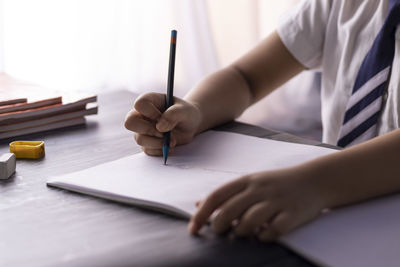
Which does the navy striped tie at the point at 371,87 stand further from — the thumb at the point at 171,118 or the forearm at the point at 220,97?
the thumb at the point at 171,118

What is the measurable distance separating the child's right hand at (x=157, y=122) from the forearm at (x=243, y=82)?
0.16 feet

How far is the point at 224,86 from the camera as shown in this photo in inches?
40.4

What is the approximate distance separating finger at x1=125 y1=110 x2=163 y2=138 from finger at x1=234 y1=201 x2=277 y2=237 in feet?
0.94

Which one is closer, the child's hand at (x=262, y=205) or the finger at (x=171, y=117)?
the child's hand at (x=262, y=205)

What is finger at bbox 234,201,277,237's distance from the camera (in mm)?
529

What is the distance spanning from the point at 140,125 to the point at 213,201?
0.28 meters

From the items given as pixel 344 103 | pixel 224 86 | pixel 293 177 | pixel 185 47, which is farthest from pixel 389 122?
pixel 185 47

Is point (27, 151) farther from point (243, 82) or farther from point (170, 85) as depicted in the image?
point (243, 82)

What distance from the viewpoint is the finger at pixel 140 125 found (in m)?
0.81

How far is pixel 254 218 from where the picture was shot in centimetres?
53

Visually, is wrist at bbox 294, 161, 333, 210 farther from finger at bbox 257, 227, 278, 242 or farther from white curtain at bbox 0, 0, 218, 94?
white curtain at bbox 0, 0, 218, 94

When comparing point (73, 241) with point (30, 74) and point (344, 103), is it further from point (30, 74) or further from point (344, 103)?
point (30, 74)

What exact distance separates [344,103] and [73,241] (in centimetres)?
69

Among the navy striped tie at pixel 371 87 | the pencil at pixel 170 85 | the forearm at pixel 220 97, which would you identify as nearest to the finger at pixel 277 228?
the pencil at pixel 170 85
